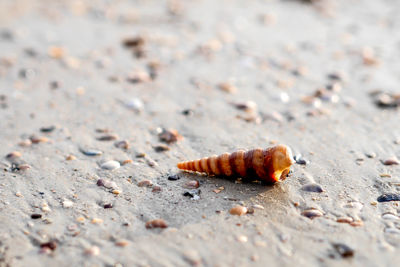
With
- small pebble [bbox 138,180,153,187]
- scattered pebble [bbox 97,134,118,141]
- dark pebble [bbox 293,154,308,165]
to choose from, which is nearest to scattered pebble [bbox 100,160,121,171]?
small pebble [bbox 138,180,153,187]

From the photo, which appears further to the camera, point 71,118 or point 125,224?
point 71,118

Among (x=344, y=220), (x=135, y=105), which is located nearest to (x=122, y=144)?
(x=135, y=105)

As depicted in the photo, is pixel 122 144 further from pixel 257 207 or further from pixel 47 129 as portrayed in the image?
pixel 257 207

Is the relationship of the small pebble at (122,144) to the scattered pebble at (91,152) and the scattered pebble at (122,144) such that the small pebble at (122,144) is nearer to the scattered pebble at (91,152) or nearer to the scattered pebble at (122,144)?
the scattered pebble at (122,144)

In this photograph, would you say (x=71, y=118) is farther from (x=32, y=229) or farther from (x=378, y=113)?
(x=378, y=113)

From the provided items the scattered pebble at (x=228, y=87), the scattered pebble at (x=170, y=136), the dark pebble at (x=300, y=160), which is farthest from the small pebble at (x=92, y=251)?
the scattered pebble at (x=228, y=87)

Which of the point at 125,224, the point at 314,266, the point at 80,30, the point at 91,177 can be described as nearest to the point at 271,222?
the point at 314,266
